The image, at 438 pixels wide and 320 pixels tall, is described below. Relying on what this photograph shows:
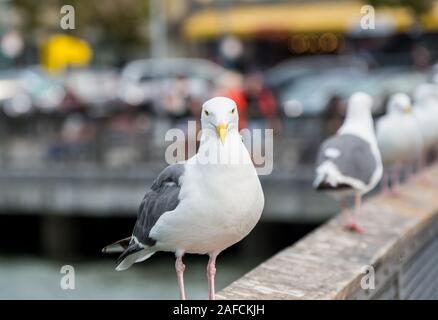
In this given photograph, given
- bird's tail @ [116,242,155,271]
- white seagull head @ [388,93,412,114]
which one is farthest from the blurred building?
bird's tail @ [116,242,155,271]

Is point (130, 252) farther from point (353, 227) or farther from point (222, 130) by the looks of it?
point (353, 227)

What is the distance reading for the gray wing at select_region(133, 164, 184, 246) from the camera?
4242 mm

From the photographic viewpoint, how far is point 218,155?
4.00 metres

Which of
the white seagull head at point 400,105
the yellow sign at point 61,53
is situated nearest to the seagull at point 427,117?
the white seagull head at point 400,105

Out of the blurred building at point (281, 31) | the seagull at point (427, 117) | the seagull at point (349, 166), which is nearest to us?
the seagull at point (349, 166)

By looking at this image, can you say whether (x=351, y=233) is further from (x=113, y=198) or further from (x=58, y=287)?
(x=113, y=198)

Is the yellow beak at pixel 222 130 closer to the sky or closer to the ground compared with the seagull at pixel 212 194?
closer to the sky

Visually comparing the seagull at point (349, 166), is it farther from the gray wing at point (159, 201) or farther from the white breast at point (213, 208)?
the white breast at point (213, 208)

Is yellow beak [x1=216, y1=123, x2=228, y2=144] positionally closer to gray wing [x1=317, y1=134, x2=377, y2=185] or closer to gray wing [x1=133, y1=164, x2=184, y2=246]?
gray wing [x1=133, y1=164, x2=184, y2=246]

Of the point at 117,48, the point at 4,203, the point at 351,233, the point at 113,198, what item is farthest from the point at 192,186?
the point at 117,48

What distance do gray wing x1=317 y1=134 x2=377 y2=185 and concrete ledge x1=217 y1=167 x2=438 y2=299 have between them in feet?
1.42

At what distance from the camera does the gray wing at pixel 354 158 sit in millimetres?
7059

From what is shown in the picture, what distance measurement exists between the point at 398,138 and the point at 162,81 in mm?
19568

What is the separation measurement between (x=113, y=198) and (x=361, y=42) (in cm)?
2076
